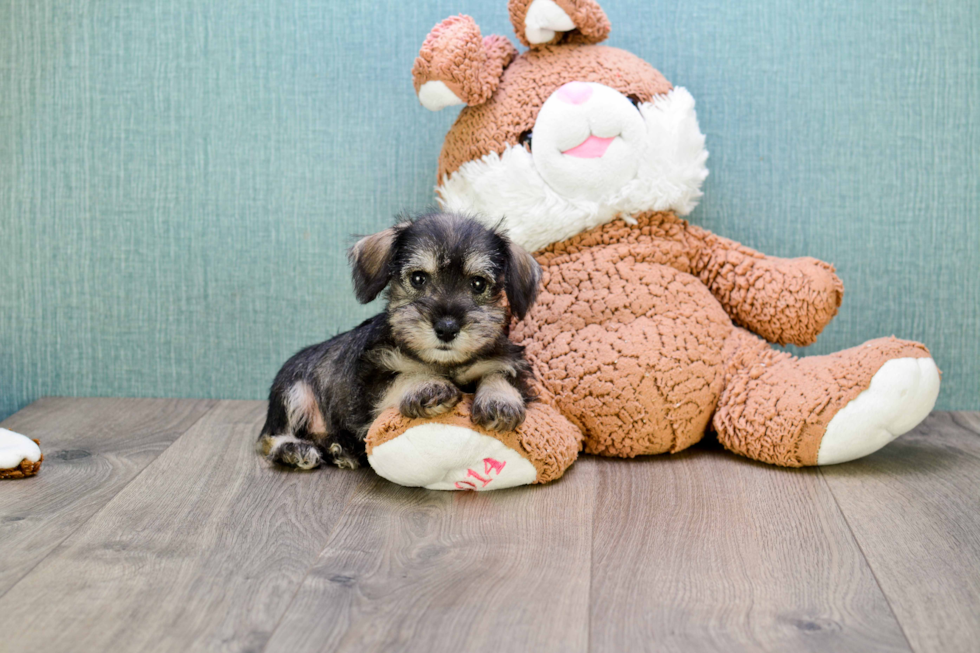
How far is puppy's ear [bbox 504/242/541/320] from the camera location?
2.15 metres

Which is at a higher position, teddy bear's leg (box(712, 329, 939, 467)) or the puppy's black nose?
the puppy's black nose

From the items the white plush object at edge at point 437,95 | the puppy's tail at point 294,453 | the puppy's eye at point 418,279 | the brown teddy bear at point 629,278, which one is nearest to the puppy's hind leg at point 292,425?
the puppy's tail at point 294,453

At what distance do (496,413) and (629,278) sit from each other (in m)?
0.66

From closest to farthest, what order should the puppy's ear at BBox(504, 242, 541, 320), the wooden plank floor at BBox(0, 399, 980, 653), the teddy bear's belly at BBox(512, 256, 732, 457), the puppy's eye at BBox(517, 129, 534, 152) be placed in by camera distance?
the wooden plank floor at BBox(0, 399, 980, 653) < the puppy's ear at BBox(504, 242, 541, 320) < the teddy bear's belly at BBox(512, 256, 732, 457) < the puppy's eye at BBox(517, 129, 534, 152)

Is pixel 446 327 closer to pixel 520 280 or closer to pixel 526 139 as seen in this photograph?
pixel 520 280

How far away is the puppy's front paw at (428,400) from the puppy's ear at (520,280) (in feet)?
0.98

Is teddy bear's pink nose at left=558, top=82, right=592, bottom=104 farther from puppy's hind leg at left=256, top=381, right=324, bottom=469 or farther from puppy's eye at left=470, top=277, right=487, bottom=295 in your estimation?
puppy's hind leg at left=256, top=381, right=324, bottom=469

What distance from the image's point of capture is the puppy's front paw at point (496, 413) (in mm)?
1980

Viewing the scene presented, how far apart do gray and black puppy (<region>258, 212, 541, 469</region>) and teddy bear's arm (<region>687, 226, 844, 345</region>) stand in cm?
64

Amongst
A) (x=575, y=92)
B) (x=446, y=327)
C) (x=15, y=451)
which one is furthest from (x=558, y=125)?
(x=15, y=451)

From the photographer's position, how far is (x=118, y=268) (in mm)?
2992

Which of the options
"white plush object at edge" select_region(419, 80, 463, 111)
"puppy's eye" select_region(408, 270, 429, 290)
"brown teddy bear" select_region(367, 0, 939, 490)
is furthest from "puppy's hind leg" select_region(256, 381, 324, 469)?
"white plush object at edge" select_region(419, 80, 463, 111)

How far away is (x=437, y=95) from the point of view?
2.37 metres

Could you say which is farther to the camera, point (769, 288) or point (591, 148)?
point (769, 288)
